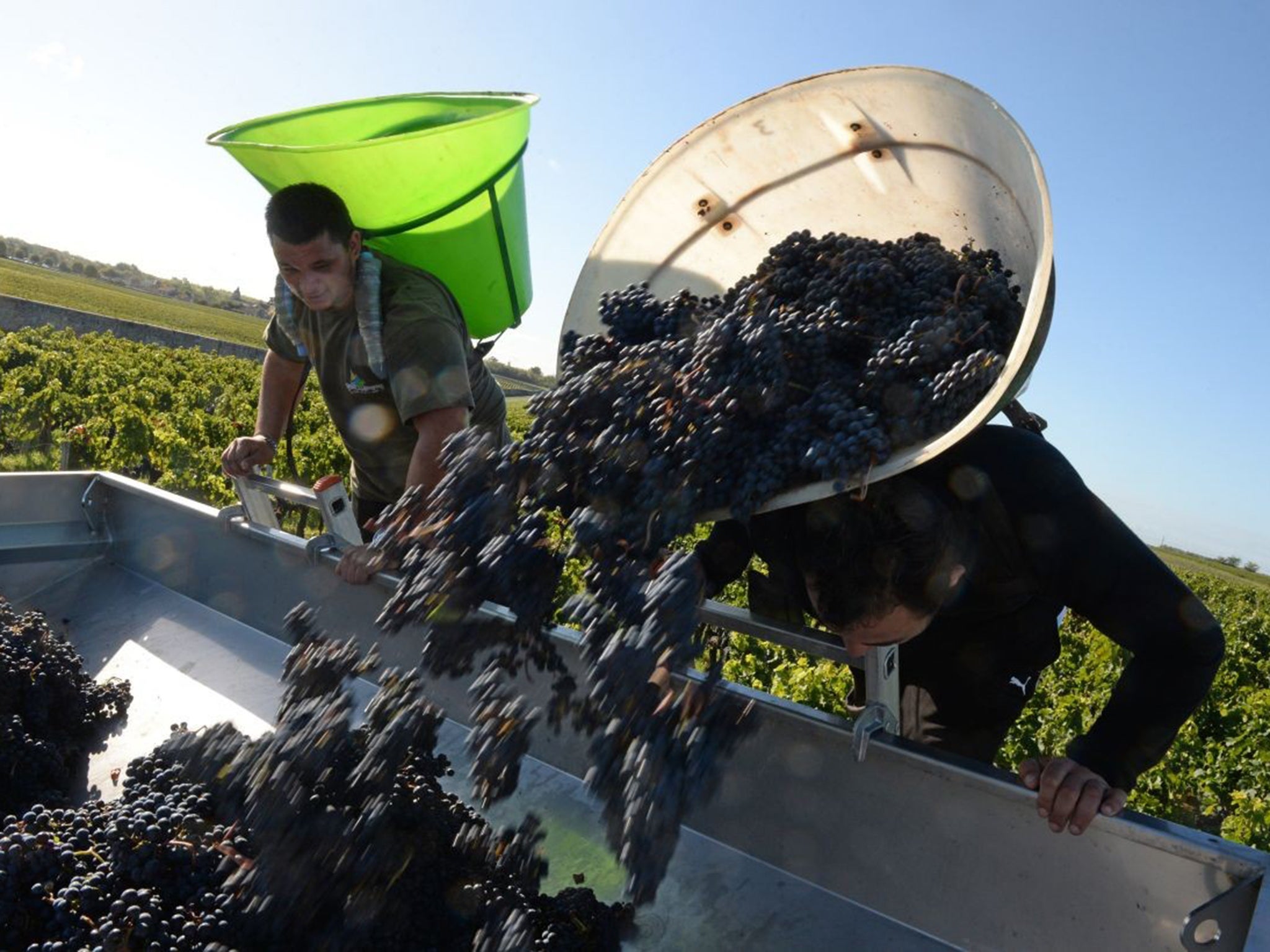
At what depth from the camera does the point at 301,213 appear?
245 cm

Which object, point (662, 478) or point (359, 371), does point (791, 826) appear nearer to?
point (662, 478)

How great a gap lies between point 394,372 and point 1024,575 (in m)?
1.65

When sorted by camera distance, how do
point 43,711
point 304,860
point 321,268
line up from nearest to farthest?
point 304,860, point 43,711, point 321,268

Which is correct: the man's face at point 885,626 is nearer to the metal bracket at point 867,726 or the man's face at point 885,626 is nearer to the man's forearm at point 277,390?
the metal bracket at point 867,726

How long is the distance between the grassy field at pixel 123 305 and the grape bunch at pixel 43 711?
4076cm

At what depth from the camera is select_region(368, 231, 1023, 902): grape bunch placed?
141cm

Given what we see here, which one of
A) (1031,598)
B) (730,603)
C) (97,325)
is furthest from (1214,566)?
(1031,598)

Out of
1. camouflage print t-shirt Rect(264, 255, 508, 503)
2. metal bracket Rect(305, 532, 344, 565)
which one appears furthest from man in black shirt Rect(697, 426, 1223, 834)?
metal bracket Rect(305, 532, 344, 565)

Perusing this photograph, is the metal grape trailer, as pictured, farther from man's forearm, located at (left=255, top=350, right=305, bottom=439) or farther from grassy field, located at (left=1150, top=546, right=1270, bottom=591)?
grassy field, located at (left=1150, top=546, right=1270, bottom=591)

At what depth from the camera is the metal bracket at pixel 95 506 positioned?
3.11 m

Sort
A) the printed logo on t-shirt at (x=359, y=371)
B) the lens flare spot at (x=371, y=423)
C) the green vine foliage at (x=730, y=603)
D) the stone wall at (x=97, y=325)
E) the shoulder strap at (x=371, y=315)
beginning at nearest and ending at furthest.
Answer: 1. the shoulder strap at (x=371, y=315)
2. the printed logo on t-shirt at (x=359, y=371)
3. the lens flare spot at (x=371, y=423)
4. the green vine foliage at (x=730, y=603)
5. the stone wall at (x=97, y=325)

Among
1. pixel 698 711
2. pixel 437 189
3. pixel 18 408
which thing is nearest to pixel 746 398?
pixel 698 711

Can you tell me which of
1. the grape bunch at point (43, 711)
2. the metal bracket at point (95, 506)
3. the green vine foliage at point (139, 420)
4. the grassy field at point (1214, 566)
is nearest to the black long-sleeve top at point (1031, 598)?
the grape bunch at point (43, 711)

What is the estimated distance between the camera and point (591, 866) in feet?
6.12
